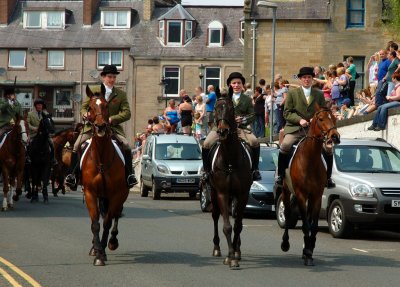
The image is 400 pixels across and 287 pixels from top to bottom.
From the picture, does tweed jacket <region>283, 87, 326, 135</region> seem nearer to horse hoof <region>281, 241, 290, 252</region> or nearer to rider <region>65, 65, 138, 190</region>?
horse hoof <region>281, 241, 290, 252</region>

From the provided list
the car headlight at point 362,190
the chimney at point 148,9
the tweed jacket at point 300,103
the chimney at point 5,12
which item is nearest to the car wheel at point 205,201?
the car headlight at point 362,190

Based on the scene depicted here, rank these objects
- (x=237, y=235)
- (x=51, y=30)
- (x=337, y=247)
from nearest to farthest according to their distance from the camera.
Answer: (x=237, y=235)
(x=337, y=247)
(x=51, y=30)

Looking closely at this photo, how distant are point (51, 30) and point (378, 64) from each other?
6771 centimetres

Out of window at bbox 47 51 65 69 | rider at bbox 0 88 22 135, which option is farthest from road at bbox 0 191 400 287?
window at bbox 47 51 65 69

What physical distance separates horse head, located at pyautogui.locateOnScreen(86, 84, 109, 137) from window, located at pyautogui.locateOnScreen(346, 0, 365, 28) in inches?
1723

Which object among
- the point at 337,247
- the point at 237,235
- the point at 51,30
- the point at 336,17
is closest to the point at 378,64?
the point at 337,247

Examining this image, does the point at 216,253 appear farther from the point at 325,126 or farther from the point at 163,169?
the point at 163,169

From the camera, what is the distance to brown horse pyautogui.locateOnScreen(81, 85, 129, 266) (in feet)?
50.4

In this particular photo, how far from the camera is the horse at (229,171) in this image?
15.3m

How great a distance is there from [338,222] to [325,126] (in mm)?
4804

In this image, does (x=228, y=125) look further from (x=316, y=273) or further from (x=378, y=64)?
(x=378, y=64)

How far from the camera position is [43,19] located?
96250 mm

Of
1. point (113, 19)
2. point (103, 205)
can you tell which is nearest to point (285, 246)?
point (103, 205)

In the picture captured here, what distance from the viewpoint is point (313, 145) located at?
16500mm
